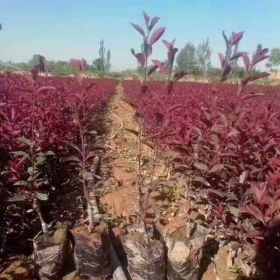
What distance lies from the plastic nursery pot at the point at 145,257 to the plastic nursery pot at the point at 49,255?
63cm

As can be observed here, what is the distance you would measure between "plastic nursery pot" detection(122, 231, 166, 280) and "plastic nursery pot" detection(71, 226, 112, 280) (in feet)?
0.81

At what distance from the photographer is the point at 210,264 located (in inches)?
142

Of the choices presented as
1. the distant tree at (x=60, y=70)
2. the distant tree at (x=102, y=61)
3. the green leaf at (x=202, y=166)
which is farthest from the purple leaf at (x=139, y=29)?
the distant tree at (x=102, y=61)

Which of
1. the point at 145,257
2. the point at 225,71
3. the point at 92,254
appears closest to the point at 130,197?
the point at 92,254

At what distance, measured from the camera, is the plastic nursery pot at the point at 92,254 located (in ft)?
10.8

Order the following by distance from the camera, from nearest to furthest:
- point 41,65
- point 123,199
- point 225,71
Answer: point 225,71 < point 123,199 < point 41,65

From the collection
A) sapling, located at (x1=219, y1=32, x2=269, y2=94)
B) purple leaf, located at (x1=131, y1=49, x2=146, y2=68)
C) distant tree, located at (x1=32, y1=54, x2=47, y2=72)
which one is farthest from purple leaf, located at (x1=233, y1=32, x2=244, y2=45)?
distant tree, located at (x1=32, y1=54, x2=47, y2=72)

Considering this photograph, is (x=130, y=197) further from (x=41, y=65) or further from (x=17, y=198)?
(x=41, y=65)

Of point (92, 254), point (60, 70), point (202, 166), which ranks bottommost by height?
point (92, 254)

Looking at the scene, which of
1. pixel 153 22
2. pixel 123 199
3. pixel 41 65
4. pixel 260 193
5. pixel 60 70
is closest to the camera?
pixel 260 193

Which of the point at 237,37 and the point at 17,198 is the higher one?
the point at 237,37

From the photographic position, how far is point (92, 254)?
3.28 m

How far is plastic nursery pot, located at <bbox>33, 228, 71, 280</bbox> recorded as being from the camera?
3.23 meters

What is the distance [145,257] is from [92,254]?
516 millimetres
